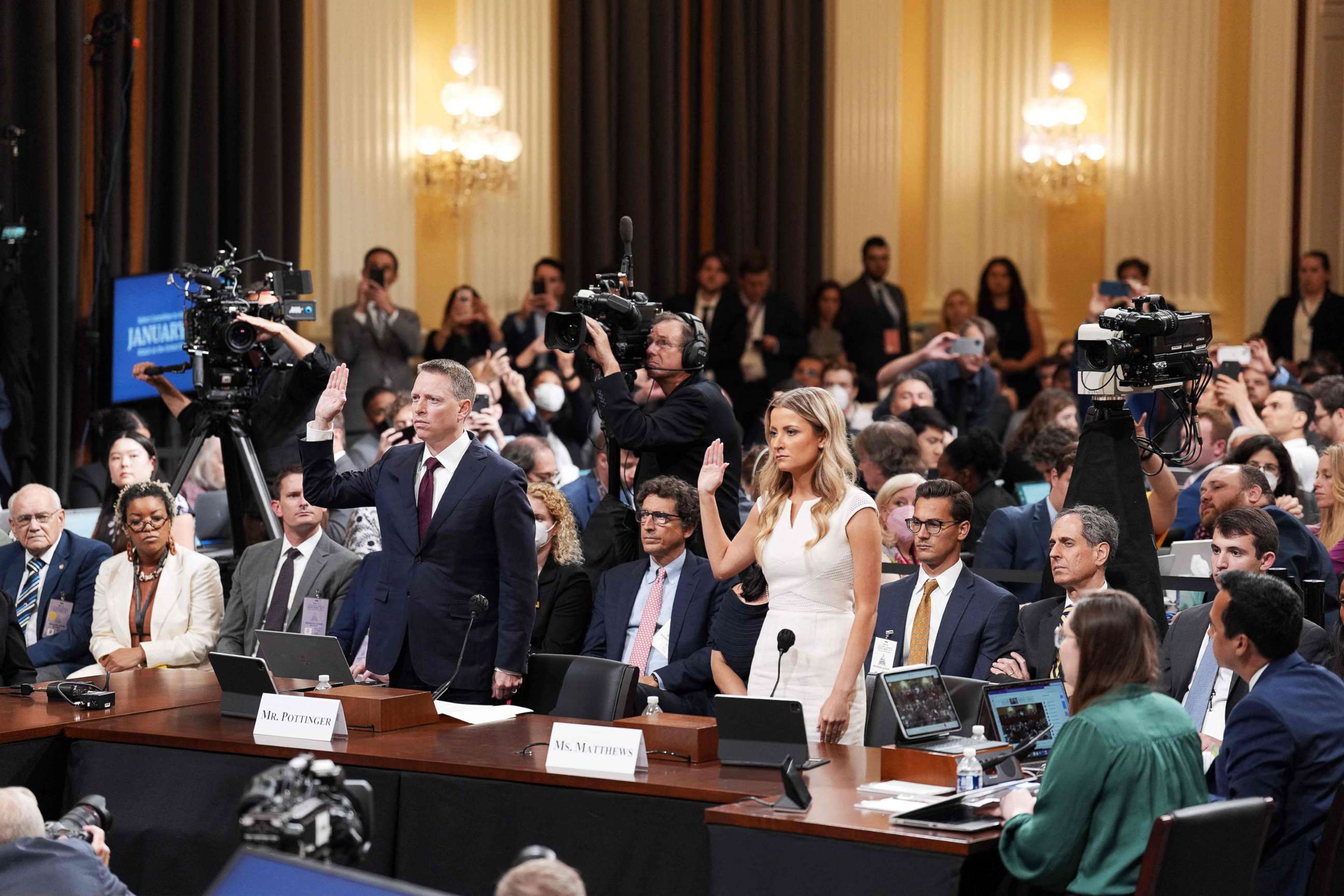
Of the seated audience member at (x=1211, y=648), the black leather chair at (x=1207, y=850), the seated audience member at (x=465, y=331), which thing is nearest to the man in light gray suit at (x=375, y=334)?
the seated audience member at (x=465, y=331)

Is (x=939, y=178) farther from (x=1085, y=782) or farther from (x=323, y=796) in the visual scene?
(x=323, y=796)

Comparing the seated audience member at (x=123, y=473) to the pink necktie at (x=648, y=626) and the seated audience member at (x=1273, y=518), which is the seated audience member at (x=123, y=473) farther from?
the seated audience member at (x=1273, y=518)

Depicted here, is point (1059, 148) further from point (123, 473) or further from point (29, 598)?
point (29, 598)

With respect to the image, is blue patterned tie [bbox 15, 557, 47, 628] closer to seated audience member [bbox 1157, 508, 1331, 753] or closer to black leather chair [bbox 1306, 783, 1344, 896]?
seated audience member [bbox 1157, 508, 1331, 753]

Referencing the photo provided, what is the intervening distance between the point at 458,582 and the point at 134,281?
4.26 meters

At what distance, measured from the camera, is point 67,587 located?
229 inches

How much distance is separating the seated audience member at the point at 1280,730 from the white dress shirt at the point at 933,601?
1.25 meters

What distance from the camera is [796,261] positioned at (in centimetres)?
1182

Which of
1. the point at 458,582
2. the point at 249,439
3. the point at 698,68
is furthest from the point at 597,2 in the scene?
the point at 458,582

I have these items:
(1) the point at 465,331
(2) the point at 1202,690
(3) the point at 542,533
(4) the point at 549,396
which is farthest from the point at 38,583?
(1) the point at 465,331

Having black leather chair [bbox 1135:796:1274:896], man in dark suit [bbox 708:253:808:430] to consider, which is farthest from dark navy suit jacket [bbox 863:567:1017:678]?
man in dark suit [bbox 708:253:808:430]

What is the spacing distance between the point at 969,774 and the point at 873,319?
800 cm

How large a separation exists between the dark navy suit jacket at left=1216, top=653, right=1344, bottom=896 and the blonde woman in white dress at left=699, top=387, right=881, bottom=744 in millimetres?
876

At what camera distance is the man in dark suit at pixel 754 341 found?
10.5 metres
